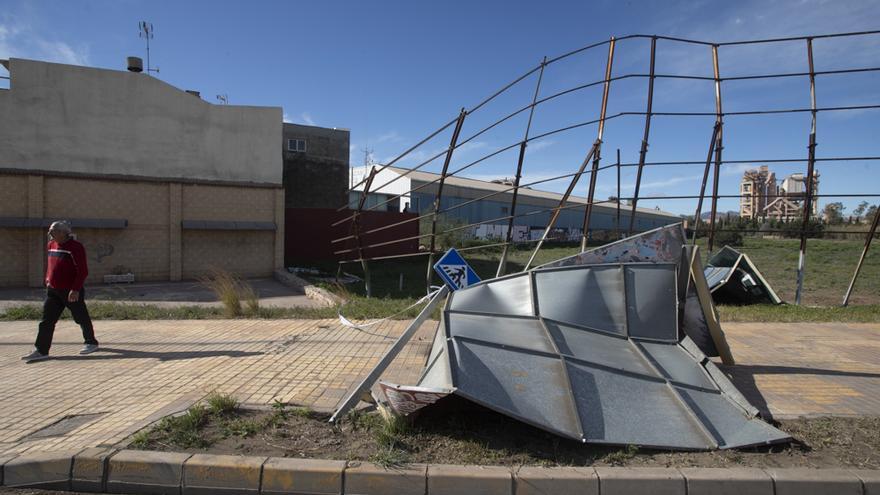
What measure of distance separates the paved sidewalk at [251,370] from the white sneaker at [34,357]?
11 centimetres

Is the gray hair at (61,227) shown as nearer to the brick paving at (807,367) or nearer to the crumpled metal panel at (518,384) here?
the crumpled metal panel at (518,384)

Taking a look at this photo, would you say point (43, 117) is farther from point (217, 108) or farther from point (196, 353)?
point (196, 353)

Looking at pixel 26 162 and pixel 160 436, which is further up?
pixel 26 162

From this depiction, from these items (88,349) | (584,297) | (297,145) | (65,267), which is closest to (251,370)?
(88,349)

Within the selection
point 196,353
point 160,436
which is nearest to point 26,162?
point 196,353

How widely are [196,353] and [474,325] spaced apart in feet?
13.1

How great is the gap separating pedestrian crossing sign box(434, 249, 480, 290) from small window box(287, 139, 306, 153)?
75.8 feet

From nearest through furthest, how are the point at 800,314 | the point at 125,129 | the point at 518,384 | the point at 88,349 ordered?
the point at 518,384 < the point at 88,349 < the point at 800,314 < the point at 125,129

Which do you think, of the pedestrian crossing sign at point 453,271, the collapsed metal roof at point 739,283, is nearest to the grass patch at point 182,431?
the pedestrian crossing sign at point 453,271

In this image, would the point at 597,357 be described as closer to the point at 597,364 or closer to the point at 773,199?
the point at 597,364

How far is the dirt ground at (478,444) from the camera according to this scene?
3598 mm

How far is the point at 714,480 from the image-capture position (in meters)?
3.32

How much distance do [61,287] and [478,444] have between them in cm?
572

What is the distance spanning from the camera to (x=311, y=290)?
1384cm
